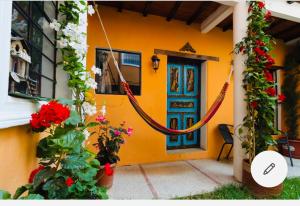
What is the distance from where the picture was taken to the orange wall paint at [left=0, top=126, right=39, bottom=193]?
3.25 feet

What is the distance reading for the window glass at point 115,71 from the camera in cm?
316

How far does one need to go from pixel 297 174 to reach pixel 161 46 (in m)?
2.84

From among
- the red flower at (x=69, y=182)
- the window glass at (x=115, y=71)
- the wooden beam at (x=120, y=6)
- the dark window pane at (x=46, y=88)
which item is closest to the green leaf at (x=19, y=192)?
the red flower at (x=69, y=182)

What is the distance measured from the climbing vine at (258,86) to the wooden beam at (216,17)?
0.50 metres

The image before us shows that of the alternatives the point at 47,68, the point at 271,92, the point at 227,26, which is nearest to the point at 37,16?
the point at 47,68

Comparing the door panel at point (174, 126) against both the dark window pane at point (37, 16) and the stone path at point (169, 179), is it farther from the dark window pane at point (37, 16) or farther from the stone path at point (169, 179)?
the dark window pane at point (37, 16)

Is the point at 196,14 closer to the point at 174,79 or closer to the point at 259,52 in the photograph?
the point at 174,79

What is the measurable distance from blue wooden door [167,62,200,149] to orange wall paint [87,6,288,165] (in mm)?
268

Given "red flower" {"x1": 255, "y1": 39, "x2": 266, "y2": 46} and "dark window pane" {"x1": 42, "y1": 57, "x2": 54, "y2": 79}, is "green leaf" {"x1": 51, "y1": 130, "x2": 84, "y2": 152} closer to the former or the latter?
"dark window pane" {"x1": 42, "y1": 57, "x2": 54, "y2": 79}

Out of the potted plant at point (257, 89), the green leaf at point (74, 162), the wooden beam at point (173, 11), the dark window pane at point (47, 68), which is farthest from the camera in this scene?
the wooden beam at point (173, 11)

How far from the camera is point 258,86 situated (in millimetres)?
2348

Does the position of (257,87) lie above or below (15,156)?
above

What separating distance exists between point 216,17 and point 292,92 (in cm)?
253
